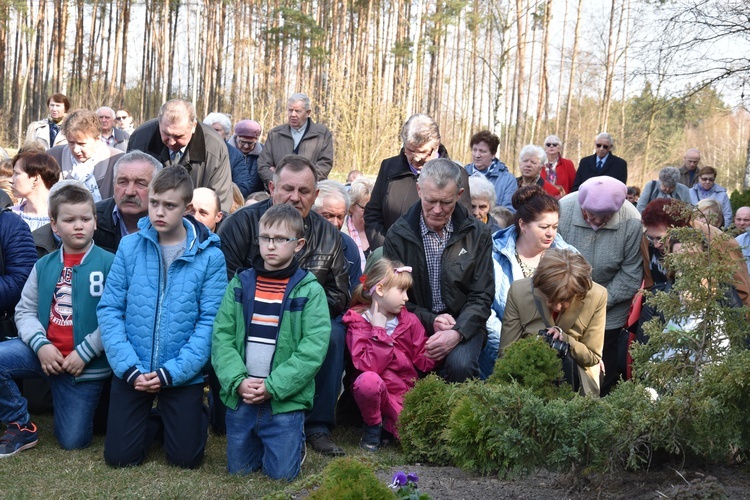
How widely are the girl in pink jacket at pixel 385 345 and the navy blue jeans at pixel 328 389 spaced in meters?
0.11

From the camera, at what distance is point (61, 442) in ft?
16.5

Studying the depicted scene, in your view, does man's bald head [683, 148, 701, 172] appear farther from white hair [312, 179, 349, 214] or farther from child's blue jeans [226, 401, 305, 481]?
child's blue jeans [226, 401, 305, 481]

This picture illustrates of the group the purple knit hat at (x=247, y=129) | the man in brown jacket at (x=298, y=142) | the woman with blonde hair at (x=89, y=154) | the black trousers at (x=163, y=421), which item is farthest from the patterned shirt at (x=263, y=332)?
the purple knit hat at (x=247, y=129)

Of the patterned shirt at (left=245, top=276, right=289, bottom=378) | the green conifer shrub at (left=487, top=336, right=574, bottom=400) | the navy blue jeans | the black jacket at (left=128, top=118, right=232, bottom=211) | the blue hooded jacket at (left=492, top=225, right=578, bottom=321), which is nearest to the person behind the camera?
the green conifer shrub at (left=487, top=336, right=574, bottom=400)

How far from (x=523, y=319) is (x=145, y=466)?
8.61ft

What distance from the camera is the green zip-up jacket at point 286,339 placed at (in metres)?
4.60

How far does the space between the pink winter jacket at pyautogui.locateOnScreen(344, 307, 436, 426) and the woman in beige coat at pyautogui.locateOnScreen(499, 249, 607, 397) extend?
59cm

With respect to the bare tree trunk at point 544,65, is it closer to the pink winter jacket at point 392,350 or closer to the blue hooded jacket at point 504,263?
the blue hooded jacket at point 504,263

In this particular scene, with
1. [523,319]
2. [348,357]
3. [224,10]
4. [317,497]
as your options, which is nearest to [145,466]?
[348,357]

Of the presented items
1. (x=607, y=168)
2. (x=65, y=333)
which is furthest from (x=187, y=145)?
(x=607, y=168)

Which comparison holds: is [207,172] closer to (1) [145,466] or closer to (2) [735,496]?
(1) [145,466]

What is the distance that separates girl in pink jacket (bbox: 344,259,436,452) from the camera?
521 cm

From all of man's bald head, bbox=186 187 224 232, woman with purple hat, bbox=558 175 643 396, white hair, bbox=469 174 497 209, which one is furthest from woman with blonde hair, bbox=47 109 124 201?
woman with purple hat, bbox=558 175 643 396

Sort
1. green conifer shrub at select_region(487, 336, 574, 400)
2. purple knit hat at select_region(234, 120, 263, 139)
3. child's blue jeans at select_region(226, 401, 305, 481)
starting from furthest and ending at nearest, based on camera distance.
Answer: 1. purple knit hat at select_region(234, 120, 263, 139)
2. child's blue jeans at select_region(226, 401, 305, 481)
3. green conifer shrub at select_region(487, 336, 574, 400)
